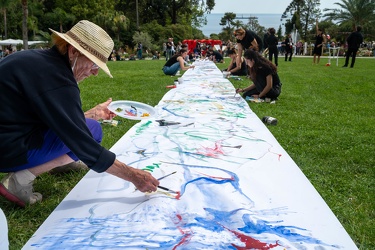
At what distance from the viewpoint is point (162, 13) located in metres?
41.7

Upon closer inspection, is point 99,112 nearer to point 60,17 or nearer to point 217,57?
point 217,57

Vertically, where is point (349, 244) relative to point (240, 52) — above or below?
below

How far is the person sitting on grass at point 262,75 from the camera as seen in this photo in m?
5.43

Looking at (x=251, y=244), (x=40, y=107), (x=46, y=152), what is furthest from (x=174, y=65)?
(x=251, y=244)

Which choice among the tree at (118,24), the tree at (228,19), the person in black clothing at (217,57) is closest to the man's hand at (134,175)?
the person in black clothing at (217,57)

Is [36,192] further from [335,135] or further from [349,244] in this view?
[335,135]

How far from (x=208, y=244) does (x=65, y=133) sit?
833mm

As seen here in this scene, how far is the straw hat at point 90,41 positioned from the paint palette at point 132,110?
1029mm

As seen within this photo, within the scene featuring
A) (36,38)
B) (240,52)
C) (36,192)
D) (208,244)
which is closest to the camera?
(208,244)

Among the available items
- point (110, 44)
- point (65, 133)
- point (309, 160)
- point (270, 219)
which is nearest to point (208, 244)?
point (270, 219)

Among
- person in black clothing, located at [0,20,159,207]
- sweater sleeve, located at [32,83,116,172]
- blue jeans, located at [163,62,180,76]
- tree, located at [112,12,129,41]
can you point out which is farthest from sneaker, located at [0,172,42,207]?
tree, located at [112,12,129,41]

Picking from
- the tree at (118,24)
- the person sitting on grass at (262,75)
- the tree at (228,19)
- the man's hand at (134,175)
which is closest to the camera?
the man's hand at (134,175)

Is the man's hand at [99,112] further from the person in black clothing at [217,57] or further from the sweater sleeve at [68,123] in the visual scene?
the person in black clothing at [217,57]

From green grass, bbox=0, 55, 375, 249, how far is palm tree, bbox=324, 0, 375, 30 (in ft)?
105
